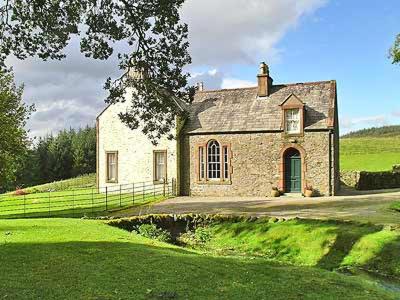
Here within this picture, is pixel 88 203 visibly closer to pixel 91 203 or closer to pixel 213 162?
pixel 91 203

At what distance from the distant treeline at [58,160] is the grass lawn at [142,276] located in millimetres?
60749

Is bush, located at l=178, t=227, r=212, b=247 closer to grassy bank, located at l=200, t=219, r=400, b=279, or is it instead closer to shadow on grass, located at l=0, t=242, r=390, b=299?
grassy bank, located at l=200, t=219, r=400, b=279

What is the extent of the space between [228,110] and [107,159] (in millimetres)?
10491

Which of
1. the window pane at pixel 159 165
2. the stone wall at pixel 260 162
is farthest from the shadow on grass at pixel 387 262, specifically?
the window pane at pixel 159 165

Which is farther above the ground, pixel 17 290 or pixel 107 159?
pixel 107 159

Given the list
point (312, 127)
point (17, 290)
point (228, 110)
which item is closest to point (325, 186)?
point (312, 127)

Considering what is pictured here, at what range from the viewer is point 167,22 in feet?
45.1

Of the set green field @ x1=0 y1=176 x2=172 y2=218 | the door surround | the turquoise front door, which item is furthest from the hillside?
green field @ x1=0 y1=176 x2=172 y2=218

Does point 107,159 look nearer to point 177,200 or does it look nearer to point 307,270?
point 177,200

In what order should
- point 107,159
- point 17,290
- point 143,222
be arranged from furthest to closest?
point 107,159, point 143,222, point 17,290

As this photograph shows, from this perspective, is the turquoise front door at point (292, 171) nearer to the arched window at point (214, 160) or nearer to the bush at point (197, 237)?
the arched window at point (214, 160)

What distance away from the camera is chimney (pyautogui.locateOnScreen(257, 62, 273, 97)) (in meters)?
34.1

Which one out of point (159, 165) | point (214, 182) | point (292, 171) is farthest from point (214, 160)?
point (292, 171)

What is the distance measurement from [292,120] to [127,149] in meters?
12.8
